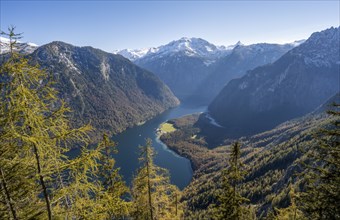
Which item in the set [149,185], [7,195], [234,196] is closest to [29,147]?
[7,195]

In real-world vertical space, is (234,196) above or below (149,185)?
below

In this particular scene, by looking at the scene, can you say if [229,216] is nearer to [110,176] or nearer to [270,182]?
[110,176]

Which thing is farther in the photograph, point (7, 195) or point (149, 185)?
point (149, 185)

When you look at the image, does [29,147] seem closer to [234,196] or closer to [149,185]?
[234,196]

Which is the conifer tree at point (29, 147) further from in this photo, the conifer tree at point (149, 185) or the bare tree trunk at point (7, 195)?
the conifer tree at point (149, 185)

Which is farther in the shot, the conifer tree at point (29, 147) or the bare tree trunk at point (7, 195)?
the bare tree trunk at point (7, 195)

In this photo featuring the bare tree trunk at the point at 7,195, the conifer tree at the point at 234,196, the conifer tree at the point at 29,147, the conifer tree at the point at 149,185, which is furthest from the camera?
the conifer tree at the point at 149,185

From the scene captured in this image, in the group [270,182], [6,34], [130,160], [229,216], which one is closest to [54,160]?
[6,34]

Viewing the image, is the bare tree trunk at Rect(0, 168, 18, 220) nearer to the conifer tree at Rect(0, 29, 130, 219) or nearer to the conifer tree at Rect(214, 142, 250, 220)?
the conifer tree at Rect(0, 29, 130, 219)

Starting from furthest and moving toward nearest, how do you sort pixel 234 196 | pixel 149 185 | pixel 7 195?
pixel 149 185 → pixel 234 196 → pixel 7 195

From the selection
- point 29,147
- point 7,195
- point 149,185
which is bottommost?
point 149,185

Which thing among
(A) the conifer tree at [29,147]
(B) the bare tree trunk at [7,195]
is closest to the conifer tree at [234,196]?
(A) the conifer tree at [29,147]
